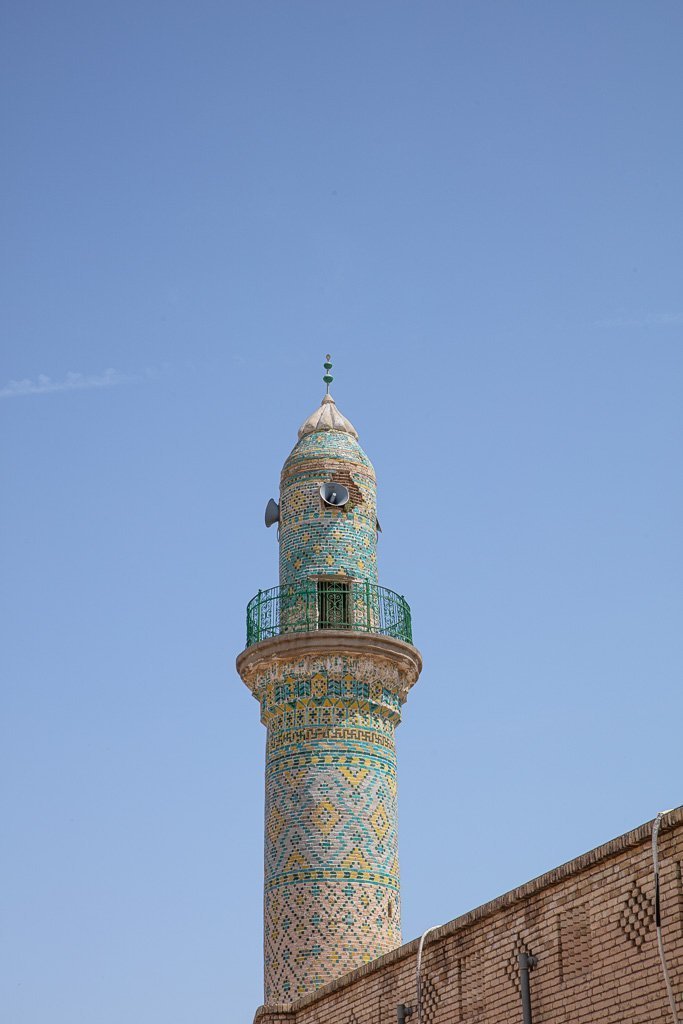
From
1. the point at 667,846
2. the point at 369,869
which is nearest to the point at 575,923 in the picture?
the point at 667,846

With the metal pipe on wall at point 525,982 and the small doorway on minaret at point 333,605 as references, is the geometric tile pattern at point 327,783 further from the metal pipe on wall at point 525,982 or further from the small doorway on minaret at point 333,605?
the metal pipe on wall at point 525,982

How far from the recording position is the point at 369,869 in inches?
695

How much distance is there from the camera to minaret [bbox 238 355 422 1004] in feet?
56.9

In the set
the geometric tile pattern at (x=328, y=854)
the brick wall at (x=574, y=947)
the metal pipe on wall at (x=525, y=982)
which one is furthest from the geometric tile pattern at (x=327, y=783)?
the metal pipe on wall at (x=525, y=982)

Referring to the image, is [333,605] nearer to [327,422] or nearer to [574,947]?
[327,422]

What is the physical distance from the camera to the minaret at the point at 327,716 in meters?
17.3

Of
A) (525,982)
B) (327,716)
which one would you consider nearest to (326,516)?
(327,716)

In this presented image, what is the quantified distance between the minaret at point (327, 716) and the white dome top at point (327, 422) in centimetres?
3

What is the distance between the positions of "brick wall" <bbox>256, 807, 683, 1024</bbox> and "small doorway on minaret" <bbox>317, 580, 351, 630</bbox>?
7.16 m

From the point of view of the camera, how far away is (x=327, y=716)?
18.3 m

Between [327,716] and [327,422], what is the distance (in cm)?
446

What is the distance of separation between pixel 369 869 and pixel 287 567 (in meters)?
4.17

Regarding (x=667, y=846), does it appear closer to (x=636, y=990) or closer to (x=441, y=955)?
(x=636, y=990)

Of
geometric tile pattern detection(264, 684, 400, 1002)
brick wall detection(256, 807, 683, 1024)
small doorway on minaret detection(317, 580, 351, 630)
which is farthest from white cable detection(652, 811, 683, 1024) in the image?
small doorway on minaret detection(317, 580, 351, 630)
